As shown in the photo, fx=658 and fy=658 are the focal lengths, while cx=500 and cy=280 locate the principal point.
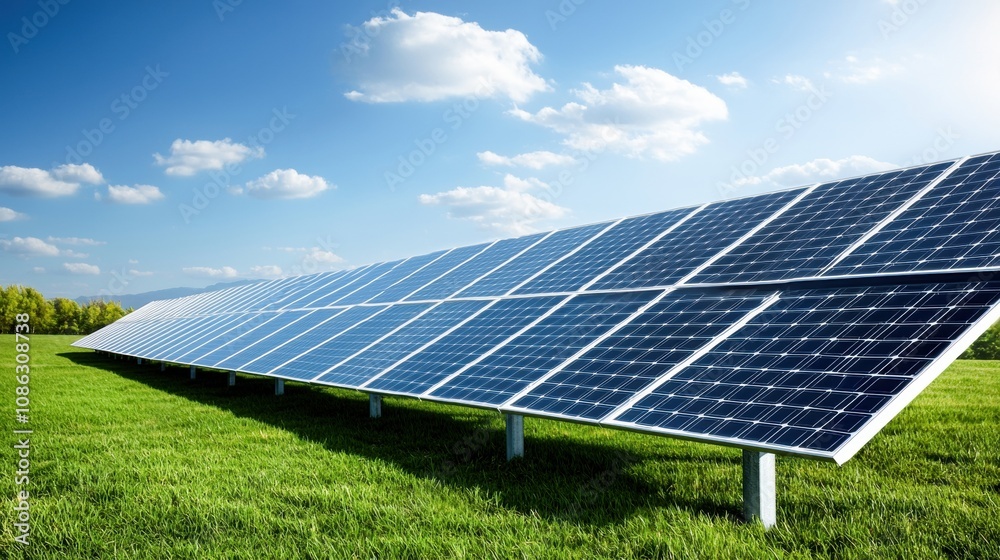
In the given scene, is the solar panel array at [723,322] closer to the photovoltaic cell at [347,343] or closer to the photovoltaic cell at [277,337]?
the photovoltaic cell at [347,343]

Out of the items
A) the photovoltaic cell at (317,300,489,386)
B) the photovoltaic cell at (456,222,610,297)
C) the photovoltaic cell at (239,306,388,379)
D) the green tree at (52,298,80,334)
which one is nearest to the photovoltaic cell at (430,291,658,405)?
the photovoltaic cell at (317,300,489,386)

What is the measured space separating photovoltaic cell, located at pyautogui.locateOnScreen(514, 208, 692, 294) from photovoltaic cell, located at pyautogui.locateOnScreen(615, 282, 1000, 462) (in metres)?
5.00

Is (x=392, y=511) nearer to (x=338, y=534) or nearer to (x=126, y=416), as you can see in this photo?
(x=338, y=534)

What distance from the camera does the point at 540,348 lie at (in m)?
9.76

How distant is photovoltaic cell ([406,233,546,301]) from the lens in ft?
54.0

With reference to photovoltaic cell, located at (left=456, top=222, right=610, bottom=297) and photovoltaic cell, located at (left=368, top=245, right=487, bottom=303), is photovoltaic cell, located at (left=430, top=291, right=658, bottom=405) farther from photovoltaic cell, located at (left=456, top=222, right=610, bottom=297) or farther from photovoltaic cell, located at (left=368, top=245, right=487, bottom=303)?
photovoltaic cell, located at (left=368, top=245, right=487, bottom=303)

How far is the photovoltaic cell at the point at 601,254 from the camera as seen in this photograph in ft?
42.4

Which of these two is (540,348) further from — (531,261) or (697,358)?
(531,261)

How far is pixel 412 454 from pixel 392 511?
115 inches

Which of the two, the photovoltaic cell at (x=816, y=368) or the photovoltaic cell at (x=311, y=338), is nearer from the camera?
the photovoltaic cell at (x=816, y=368)

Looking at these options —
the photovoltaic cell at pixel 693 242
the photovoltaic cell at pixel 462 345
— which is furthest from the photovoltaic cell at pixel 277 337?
the photovoltaic cell at pixel 693 242

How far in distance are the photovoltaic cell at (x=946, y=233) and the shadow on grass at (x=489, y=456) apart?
341cm

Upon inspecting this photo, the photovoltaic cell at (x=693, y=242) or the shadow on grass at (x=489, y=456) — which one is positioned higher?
the photovoltaic cell at (x=693, y=242)

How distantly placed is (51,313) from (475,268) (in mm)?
101192
